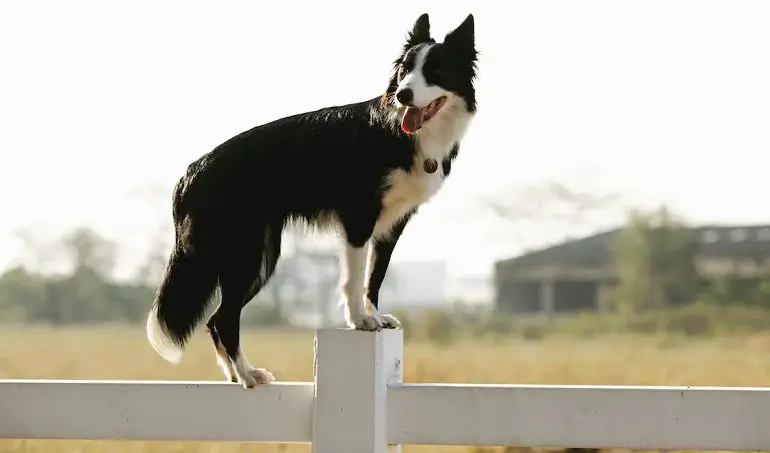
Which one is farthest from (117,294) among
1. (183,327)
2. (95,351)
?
(183,327)

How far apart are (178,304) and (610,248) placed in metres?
22.9

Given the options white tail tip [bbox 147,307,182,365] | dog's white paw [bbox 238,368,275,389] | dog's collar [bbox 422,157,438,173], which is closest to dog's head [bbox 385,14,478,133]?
dog's collar [bbox 422,157,438,173]

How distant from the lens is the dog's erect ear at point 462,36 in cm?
368

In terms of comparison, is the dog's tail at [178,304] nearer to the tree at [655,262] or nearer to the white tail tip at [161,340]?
the white tail tip at [161,340]

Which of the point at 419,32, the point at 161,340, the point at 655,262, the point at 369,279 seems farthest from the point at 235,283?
the point at 655,262

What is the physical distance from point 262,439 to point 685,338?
14.7 metres

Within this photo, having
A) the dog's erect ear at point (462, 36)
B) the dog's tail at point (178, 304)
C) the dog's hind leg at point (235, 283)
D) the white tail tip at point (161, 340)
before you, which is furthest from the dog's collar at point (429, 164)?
the white tail tip at point (161, 340)

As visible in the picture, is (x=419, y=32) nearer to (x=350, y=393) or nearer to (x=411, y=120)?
(x=411, y=120)

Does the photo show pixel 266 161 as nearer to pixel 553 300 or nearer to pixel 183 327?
pixel 183 327

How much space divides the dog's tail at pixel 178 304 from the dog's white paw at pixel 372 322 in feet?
1.87

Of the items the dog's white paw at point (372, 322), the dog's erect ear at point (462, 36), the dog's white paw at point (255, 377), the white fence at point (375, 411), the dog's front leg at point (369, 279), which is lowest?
the white fence at point (375, 411)

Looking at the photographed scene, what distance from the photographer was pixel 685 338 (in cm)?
1672

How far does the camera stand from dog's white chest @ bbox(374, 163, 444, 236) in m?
3.51

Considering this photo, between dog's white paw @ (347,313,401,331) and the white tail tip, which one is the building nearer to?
the white tail tip
